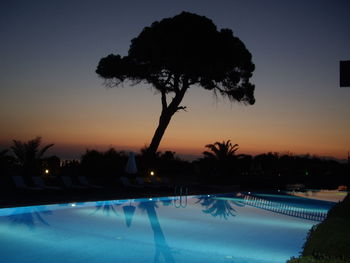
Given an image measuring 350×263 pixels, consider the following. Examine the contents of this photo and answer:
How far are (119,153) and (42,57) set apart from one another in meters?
6.20

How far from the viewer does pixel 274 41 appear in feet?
60.4

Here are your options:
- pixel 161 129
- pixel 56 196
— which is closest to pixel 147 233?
pixel 56 196

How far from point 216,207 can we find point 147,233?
5.60 m

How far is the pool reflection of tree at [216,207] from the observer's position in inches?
451

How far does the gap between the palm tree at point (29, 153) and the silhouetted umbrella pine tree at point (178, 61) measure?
585cm

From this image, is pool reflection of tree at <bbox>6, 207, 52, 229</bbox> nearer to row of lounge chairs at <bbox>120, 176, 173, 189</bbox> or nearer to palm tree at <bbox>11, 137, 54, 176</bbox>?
palm tree at <bbox>11, 137, 54, 176</bbox>

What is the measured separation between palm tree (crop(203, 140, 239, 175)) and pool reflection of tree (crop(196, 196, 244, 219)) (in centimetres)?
898

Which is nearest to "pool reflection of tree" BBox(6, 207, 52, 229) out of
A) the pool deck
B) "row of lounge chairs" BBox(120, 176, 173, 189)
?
the pool deck

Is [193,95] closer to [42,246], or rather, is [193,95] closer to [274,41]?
[274,41]

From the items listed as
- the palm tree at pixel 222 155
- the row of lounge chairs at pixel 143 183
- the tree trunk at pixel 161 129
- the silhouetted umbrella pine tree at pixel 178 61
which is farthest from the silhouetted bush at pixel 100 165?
the palm tree at pixel 222 155

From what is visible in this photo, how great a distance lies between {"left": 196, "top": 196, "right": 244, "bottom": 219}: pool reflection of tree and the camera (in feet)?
37.6

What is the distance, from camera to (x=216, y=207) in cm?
1315

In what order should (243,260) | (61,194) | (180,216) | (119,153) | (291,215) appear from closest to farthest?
(243,260) → (180,216) → (291,215) → (61,194) → (119,153)

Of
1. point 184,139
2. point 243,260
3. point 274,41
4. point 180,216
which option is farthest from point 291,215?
point 184,139
